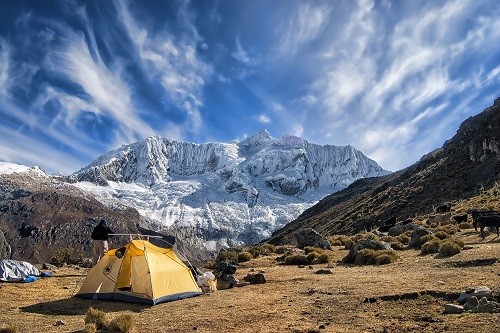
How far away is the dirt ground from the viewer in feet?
31.9

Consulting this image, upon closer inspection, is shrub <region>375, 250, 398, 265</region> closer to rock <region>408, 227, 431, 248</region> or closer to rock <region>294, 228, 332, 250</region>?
rock <region>408, 227, 431, 248</region>

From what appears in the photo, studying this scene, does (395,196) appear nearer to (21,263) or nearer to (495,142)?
(495,142)

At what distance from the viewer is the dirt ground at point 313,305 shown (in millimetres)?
9711

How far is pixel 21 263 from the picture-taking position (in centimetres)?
1941

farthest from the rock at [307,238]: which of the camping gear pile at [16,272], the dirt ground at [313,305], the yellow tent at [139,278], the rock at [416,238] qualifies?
the camping gear pile at [16,272]

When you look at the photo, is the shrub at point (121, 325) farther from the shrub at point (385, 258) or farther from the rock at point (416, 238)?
the rock at point (416, 238)

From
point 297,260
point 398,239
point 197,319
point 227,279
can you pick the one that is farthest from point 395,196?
point 197,319

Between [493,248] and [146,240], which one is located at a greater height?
[146,240]

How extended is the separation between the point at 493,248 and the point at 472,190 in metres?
43.9

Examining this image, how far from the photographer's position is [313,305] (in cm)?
1210

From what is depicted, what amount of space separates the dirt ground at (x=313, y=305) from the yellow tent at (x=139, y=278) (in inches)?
17.6

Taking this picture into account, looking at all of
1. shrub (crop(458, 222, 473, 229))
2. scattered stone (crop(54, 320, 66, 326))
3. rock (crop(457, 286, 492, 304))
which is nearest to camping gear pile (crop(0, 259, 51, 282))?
scattered stone (crop(54, 320, 66, 326))

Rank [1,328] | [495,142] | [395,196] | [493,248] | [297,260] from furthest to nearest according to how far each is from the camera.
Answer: [395,196], [495,142], [297,260], [493,248], [1,328]

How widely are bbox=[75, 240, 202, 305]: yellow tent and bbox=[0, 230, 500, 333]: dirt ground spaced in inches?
17.6
